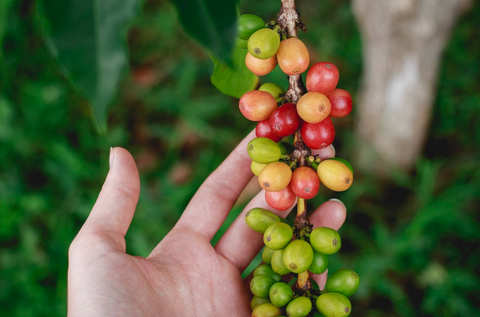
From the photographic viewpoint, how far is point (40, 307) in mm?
2855

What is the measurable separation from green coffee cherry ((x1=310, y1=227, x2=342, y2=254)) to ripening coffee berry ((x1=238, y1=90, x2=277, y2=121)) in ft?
1.52

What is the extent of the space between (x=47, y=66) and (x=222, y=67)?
3114 millimetres

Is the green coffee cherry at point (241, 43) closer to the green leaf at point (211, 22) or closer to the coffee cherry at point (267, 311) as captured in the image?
the green leaf at point (211, 22)

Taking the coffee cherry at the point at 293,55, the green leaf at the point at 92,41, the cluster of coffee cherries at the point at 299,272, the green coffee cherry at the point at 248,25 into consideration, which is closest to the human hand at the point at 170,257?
the cluster of coffee cherries at the point at 299,272

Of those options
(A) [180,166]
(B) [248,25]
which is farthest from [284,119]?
(A) [180,166]

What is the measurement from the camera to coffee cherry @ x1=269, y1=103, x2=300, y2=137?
4.08ft

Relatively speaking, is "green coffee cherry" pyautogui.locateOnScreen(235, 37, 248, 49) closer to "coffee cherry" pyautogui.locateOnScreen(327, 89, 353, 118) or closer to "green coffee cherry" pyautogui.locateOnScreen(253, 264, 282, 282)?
"coffee cherry" pyautogui.locateOnScreen(327, 89, 353, 118)

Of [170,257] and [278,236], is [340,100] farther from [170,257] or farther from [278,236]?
[170,257]

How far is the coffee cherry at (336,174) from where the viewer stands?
1272 mm

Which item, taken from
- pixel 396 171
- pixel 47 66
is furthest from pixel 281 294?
pixel 47 66

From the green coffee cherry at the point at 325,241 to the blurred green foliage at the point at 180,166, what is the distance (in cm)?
146

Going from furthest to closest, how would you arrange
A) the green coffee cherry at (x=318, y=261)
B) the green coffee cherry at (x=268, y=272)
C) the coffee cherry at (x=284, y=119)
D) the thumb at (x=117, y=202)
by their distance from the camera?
the thumb at (x=117, y=202), the green coffee cherry at (x=268, y=272), the green coffee cherry at (x=318, y=261), the coffee cherry at (x=284, y=119)

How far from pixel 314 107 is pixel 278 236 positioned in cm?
47

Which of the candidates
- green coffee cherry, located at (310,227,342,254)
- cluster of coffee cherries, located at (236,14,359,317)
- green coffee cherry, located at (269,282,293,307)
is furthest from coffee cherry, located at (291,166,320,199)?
green coffee cherry, located at (269,282,293,307)
